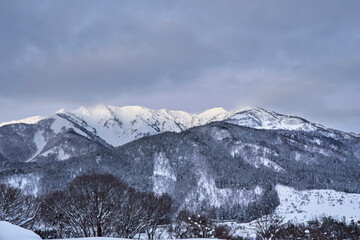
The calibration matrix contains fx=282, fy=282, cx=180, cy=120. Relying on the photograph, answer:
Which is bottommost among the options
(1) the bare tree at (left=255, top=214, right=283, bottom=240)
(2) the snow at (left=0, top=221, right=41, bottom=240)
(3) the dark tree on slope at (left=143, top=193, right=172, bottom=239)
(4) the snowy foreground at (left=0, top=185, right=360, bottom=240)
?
(4) the snowy foreground at (left=0, top=185, right=360, bottom=240)

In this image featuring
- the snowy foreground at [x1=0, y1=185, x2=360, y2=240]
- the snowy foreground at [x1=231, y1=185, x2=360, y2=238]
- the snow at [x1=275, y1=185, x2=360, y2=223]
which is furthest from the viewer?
the snow at [x1=275, y1=185, x2=360, y2=223]

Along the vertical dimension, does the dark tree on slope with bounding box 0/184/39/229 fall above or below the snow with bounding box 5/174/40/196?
below

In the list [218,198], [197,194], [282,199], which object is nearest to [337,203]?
[282,199]

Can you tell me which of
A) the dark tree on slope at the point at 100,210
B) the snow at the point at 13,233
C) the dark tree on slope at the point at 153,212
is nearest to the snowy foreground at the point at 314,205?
the dark tree on slope at the point at 153,212

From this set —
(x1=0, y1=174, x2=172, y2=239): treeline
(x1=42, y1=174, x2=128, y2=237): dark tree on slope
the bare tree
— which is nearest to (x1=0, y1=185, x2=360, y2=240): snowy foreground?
the bare tree

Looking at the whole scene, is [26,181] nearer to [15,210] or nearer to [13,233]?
[15,210]

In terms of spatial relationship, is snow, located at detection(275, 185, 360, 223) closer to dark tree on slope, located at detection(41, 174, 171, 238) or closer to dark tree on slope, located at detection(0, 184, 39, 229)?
dark tree on slope, located at detection(41, 174, 171, 238)

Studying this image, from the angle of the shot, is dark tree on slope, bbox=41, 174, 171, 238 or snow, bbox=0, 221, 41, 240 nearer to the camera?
snow, bbox=0, 221, 41, 240

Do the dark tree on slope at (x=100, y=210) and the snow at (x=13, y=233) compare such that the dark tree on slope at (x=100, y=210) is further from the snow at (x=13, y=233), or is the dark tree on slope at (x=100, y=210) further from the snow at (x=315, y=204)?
the snow at (x=315, y=204)

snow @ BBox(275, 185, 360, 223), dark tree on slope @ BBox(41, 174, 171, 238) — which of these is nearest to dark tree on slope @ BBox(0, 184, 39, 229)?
dark tree on slope @ BBox(41, 174, 171, 238)

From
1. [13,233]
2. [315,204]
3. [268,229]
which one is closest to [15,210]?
[13,233]

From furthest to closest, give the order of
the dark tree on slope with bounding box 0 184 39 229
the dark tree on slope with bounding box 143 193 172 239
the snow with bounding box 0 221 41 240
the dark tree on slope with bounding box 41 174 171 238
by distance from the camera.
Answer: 1. the dark tree on slope with bounding box 143 193 172 239
2. the dark tree on slope with bounding box 0 184 39 229
3. the dark tree on slope with bounding box 41 174 171 238
4. the snow with bounding box 0 221 41 240

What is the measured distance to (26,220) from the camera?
37531 mm

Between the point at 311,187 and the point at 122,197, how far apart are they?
564 feet
